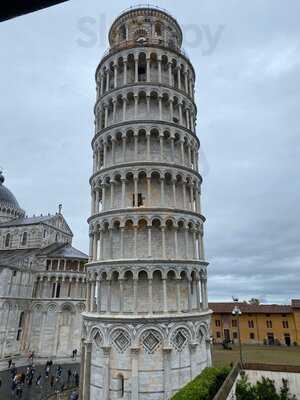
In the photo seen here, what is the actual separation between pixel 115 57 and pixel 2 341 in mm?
37289

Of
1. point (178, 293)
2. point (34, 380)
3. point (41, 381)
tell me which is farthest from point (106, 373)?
point (34, 380)

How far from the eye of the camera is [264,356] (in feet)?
146

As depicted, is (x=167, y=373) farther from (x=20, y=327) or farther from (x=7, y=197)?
(x=7, y=197)

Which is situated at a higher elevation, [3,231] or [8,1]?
[3,231]

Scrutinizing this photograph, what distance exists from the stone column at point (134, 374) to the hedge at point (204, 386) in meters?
4.03

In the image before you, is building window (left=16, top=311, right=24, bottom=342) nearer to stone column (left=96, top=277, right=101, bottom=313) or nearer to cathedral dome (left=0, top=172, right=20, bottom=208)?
stone column (left=96, top=277, right=101, bottom=313)

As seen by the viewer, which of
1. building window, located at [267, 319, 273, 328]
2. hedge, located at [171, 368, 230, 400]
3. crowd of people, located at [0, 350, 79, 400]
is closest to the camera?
hedge, located at [171, 368, 230, 400]

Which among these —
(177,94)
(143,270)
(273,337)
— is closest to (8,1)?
(143,270)

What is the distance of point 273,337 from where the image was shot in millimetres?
58938

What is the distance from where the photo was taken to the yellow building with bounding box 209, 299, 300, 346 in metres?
58.4

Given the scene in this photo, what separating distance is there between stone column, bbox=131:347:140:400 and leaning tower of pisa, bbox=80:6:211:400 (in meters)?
0.07

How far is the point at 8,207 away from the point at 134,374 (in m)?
52.5

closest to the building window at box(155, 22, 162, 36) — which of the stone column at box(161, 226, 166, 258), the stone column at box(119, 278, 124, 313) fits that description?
the stone column at box(161, 226, 166, 258)

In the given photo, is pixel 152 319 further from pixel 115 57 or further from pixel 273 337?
pixel 273 337
